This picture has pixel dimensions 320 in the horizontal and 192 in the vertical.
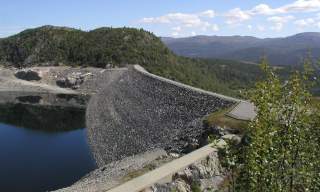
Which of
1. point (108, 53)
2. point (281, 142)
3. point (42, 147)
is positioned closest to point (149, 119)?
point (42, 147)

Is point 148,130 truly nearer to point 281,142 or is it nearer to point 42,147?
point 42,147

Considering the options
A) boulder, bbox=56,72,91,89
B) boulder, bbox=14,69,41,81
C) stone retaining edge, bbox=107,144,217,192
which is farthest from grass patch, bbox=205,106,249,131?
boulder, bbox=14,69,41,81

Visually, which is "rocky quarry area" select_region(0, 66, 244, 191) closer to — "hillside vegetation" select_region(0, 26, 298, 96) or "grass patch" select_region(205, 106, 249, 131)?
"grass patch" select_region(205, 106, 249, 131)

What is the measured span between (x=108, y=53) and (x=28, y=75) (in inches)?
859

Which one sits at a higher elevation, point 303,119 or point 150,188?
point 303,119

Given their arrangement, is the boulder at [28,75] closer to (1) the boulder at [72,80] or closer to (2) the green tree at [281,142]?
(1) the boulder at [72,80]

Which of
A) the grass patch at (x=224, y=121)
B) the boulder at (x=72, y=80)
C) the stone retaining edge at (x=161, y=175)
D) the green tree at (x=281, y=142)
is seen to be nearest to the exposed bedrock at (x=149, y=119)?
the grass patch at (x=224, y=121)

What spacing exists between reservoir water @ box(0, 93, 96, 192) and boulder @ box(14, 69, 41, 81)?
66.2 ft

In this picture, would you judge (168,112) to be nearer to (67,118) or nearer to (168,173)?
(168,173)

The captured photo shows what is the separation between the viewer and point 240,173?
925cm

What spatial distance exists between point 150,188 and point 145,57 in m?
94.9

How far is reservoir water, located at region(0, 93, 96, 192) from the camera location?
4062 centimetres

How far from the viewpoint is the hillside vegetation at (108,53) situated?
10950 cm

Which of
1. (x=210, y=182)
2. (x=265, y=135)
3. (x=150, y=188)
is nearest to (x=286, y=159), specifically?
(x=265, y=135)
